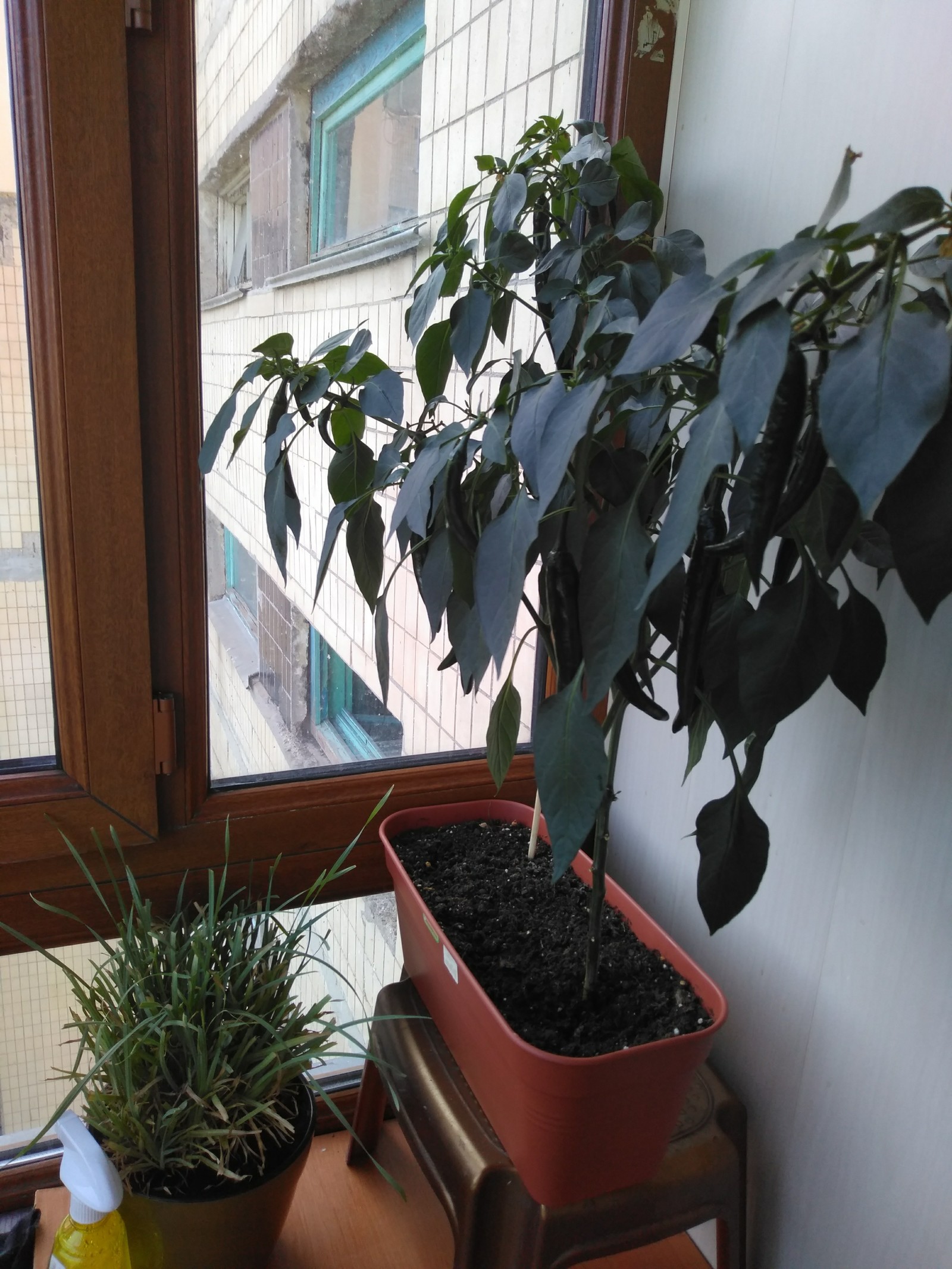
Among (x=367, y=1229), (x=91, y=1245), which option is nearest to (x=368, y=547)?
(x=91, y=1245)

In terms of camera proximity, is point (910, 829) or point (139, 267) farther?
point (139, 267)

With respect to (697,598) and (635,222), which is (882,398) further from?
(635,222)

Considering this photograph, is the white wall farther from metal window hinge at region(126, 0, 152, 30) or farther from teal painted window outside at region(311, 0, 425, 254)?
metal window hinge at region(126, 0, 152, 30)

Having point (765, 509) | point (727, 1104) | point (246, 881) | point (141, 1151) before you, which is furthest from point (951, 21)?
point (141, 1151)

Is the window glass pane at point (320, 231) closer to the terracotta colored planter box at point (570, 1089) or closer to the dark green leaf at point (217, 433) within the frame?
the dark green leaf at point (217, 433)

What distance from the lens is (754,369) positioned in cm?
45

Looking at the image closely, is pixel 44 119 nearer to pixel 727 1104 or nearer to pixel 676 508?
pixel 676 508

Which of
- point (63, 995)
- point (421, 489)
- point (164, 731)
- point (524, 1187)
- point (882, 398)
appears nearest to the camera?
point (882, 398)

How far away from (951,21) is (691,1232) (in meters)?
1.35

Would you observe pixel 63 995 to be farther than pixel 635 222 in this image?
Yes

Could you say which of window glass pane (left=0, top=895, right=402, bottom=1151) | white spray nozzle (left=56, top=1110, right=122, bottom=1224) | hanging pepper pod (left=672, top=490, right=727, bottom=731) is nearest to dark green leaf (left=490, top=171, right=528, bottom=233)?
hanging pepper pod (left=672, top=490, right=727, bottom=731)

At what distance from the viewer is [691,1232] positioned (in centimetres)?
115

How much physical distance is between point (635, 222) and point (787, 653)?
47cm

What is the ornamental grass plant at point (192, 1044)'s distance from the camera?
94 cm
